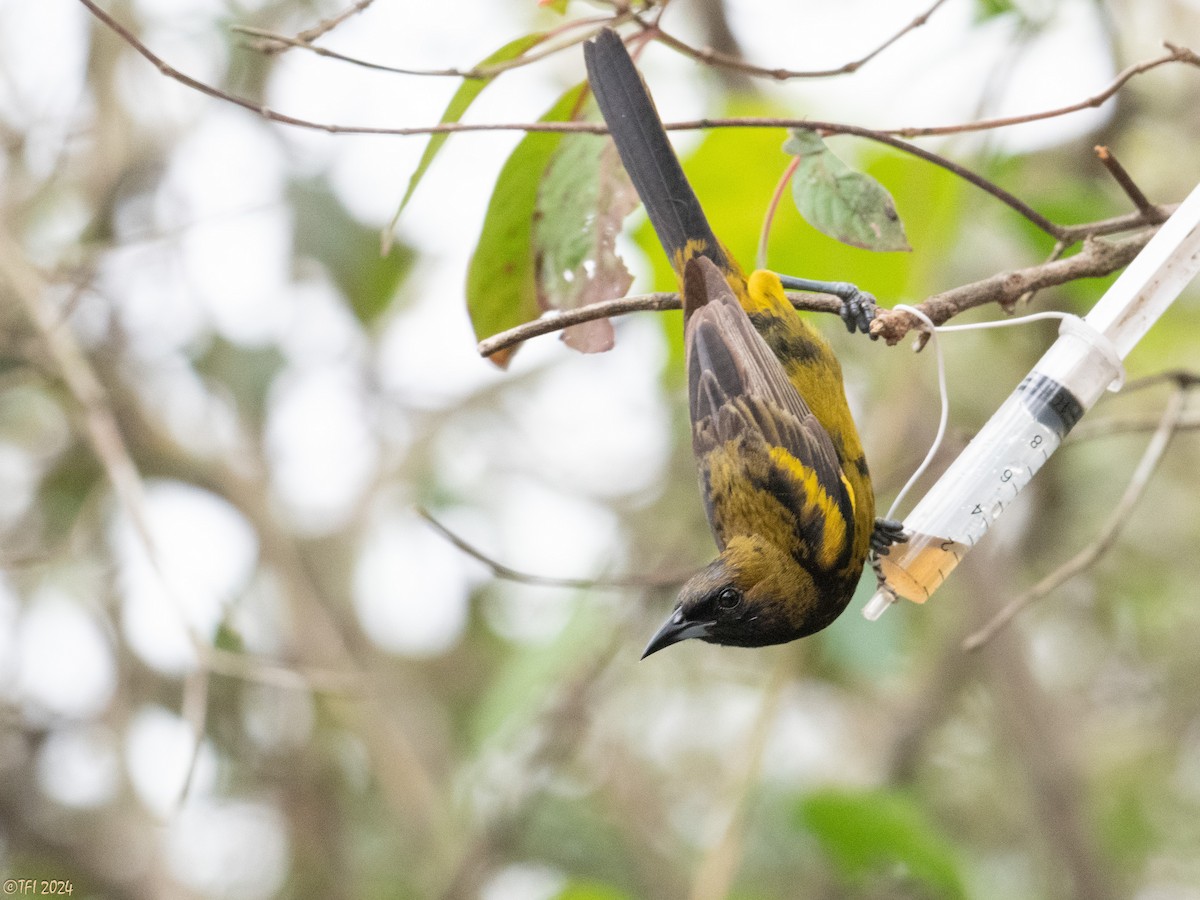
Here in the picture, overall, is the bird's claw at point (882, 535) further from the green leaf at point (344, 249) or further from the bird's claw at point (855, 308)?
the green leaf at point (344, 249)

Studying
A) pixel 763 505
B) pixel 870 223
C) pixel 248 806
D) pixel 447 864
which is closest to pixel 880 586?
pixel 763 505

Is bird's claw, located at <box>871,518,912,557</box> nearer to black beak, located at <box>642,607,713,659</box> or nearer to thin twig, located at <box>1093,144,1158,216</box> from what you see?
black beak, located at <box>642,607,713,659</box>

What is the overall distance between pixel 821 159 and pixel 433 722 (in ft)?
15.0

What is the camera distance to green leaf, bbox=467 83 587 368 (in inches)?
97.2

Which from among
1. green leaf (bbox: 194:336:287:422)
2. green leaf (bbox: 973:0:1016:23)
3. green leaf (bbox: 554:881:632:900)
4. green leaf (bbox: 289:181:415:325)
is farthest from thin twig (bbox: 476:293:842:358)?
green leaf (bbox: 194:336:287:422)

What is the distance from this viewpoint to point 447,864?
438 centimetres

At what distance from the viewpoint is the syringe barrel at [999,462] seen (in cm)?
209

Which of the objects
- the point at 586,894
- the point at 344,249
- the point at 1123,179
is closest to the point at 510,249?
the point at 1123,179

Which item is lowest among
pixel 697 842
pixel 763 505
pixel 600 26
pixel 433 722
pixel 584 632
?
pixel 697 842

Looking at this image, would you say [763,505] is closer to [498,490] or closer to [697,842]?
[498,490]

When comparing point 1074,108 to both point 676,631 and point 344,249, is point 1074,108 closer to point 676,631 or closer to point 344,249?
point 676,631

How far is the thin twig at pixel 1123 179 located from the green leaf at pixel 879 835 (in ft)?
5.90

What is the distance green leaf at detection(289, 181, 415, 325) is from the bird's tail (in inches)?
85.5

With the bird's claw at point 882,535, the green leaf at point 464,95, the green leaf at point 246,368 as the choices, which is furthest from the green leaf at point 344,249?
the bird's claw at point 882,535
